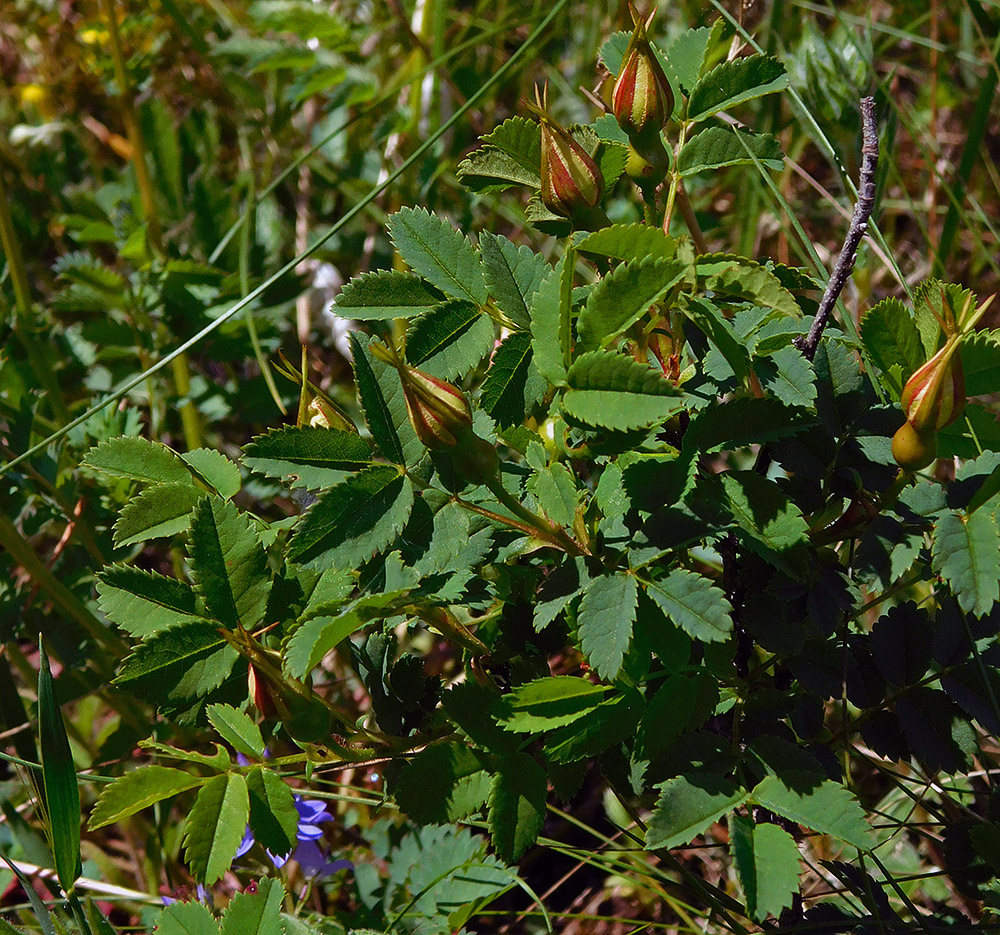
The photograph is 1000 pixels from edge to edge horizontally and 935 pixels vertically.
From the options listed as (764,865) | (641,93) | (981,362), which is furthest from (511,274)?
(764,865)

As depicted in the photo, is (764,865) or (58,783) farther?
(58,783)

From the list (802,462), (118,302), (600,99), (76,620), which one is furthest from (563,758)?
(118,302)

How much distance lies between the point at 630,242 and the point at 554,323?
93 mm

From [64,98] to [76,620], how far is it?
1.67m

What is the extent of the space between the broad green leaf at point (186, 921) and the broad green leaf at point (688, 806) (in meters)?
0.39

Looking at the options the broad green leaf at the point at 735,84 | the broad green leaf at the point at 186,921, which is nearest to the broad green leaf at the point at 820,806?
the broad green leaf at the point at 186,921

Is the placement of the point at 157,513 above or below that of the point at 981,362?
above

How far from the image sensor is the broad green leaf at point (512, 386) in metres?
0.80

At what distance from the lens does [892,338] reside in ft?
2.68

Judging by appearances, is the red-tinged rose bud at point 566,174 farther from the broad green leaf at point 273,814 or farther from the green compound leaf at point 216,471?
the broad green leaf at point 273,814

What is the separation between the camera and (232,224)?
1.84 m

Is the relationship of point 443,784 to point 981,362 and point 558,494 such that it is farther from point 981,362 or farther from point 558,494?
point 981,362

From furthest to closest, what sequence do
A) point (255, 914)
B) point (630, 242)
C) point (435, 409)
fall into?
point (255, 914)
point (630, 242)
point (435, 409)

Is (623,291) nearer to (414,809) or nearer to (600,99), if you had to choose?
(600,99)
